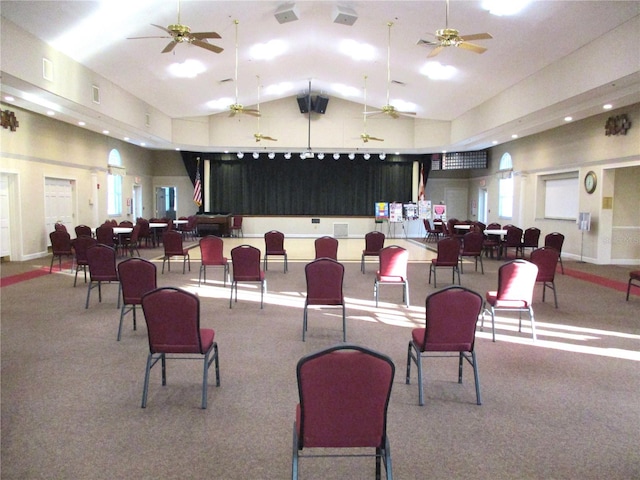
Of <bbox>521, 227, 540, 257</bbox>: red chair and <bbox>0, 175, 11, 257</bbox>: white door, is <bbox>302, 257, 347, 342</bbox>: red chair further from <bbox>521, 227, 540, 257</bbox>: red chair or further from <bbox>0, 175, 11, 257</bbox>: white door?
<bbox>0, 175, 11, 257</bbox>: white door

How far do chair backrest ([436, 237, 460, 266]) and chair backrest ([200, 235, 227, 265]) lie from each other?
13.5ft

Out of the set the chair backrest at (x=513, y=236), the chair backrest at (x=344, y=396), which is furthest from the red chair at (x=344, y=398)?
the chair backrest at (x=513, y=236)

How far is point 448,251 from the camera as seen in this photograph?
28.0ft

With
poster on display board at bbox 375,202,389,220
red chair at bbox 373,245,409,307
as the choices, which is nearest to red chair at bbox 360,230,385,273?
red chair at bbox 373,245,409,307

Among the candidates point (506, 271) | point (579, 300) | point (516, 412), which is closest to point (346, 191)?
point (579, 300)

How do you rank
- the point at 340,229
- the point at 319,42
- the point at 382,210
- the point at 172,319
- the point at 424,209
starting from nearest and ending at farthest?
the point at 172,319
the point at 319,42
the point at 424,209
the point at 382,210
the point at 340,229

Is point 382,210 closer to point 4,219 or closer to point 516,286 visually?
point 4,219

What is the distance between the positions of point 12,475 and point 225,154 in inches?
777

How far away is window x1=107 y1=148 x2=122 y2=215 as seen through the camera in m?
17.0

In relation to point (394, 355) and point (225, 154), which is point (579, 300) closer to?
point (394, 355)

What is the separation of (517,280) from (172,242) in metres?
7.22

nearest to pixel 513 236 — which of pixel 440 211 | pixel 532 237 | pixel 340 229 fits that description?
pixel 532 237

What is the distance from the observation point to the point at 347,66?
558 inches

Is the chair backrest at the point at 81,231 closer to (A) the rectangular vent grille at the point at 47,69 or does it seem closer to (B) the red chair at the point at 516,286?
(A) the rectangular vent grille at the point at 47,69
